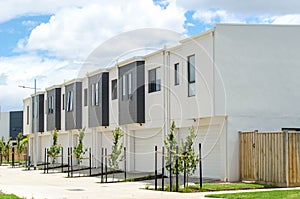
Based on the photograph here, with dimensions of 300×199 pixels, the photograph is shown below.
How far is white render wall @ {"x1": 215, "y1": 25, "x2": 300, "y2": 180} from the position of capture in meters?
27.2

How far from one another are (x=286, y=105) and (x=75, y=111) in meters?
23.0

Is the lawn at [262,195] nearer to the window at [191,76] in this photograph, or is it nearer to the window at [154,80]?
the window at [191,76]

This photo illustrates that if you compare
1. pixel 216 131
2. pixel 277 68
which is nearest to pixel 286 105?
pixel 277 68

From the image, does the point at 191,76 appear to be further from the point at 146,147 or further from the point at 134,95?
the point at 146,147

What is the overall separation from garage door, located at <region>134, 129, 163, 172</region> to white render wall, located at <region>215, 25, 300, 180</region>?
7.34m

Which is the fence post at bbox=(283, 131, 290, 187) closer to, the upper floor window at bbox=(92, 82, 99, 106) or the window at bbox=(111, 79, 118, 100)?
the window at bbox=(111, 79, 118, 100)

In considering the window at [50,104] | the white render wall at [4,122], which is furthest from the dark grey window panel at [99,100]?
the white render wall at [4,122]

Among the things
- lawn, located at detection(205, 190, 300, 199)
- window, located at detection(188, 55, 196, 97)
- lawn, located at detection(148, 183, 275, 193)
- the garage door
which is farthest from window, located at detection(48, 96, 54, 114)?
lawn, located at detection(205, 190, 300, 199)

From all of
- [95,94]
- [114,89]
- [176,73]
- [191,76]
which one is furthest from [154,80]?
[95,94]

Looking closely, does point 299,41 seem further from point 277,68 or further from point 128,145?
point 128,145

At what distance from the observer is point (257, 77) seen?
2784 cm

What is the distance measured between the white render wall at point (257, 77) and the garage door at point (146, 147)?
7.34 meters

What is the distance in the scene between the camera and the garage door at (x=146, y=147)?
3449 centimetres

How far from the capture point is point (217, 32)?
89.4 feet
